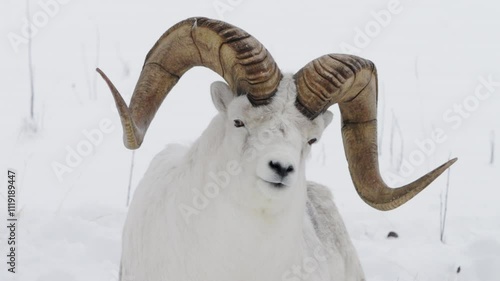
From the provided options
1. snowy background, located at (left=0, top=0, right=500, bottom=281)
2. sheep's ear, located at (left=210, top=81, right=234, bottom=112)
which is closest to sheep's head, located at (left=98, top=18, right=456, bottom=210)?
sheep's ear, located at (left=210, top=81, right=234, bottom=112)

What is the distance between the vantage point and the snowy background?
8398mm

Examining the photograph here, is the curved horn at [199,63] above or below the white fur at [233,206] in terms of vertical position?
above

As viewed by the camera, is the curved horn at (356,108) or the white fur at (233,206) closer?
the white fur at (233,206)

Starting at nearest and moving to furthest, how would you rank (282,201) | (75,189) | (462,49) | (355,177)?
(282,201) → (355,177) → (75,189) → (462,49)

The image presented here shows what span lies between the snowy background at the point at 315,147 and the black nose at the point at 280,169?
10.7ft

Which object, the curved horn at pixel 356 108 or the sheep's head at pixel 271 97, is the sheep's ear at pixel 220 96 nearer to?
the sheep's head at pixel 271 97

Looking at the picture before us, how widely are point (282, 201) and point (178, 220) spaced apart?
32.1 inches

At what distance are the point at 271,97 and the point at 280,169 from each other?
2.20 ft

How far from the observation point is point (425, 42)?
18047 millimetres

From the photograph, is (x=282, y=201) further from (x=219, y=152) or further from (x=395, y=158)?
(x=395, y=158)

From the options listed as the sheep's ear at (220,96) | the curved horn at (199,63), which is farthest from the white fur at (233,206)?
the curved horn at (199,63)

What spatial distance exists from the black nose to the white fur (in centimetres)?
2

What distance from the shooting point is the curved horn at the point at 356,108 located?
5238 mm

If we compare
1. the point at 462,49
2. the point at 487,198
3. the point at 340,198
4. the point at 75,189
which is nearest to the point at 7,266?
the point at 75,189
